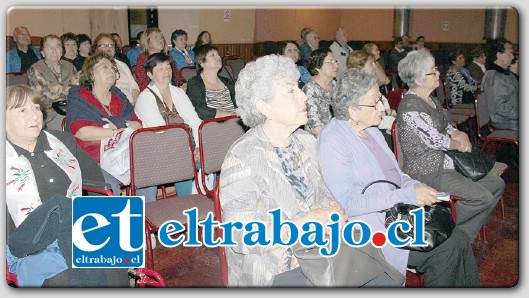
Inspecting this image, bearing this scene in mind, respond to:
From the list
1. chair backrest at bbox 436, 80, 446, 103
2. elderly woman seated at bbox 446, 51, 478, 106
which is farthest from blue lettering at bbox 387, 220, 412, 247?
elderly woman seated at bbox 446, 51, 478, 106

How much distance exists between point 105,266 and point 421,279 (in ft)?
5.19

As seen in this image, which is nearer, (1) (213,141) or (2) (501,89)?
(1) (213,141)

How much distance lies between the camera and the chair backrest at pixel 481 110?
4.31 m

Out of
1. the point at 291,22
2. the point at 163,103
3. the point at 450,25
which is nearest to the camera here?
the point at 163,103

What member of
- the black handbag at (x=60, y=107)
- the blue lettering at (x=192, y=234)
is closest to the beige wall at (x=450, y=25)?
the black handbag at (x=60, y=107)

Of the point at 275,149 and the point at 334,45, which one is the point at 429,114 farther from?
the point at 334,45

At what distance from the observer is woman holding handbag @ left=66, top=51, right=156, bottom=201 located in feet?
10.9

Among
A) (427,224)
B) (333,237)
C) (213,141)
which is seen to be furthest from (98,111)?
(427,224)

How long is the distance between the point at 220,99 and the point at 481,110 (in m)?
2.24

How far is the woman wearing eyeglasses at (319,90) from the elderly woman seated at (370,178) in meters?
1.26

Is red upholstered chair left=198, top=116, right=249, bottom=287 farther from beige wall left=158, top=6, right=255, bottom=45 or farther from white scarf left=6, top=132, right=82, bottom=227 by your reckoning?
beige wall left=158, top=6, right=255, bottom=45

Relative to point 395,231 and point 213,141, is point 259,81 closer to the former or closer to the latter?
point 395,231

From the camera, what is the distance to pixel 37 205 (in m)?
2.17

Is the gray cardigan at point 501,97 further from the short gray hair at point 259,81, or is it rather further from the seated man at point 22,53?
the seated man at point 22,53
